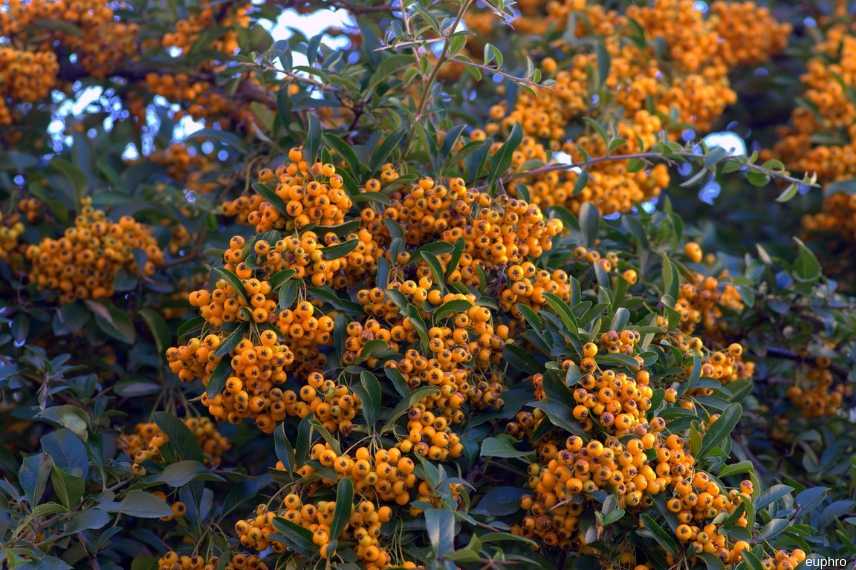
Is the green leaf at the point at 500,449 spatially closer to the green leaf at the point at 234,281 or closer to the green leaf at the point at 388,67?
the green leaf at the point at 234,281

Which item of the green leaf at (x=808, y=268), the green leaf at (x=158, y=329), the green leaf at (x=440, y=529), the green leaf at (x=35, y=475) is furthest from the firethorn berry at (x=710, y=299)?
the green leaf at (x=35, y=475)

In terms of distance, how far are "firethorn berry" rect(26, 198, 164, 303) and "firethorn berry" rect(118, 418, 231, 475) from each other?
0.63 m

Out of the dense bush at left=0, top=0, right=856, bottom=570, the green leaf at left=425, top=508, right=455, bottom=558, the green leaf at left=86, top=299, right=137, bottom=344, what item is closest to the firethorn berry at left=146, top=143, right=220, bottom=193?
the dense bush at left=0, top=0, right=856, bottom=570

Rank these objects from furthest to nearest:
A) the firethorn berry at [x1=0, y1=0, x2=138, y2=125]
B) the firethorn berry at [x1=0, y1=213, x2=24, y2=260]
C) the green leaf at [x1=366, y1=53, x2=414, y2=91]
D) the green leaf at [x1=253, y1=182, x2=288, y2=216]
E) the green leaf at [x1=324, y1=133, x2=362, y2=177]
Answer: the firethorn berry at [x1=0, y1=0, x2=138, y2=125]
the firethorn berry at [x1=0, y1=213, x2=24, y2=260]
the green leaf at [x1=366, y1=53, x2=414, y2=91]
the green leaf at [x1=324, y1=133, x2=362, y2=177]
the green leaf at [x1=253, y1=182, x2=288, y2=216]

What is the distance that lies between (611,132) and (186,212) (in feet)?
A: 5.83

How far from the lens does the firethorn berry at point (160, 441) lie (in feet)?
10.6

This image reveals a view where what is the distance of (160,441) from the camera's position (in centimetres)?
321

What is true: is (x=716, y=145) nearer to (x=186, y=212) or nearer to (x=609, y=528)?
(x=609, y=528)

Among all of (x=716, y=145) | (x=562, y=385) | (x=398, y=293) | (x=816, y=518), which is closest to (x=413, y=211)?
(x=398, y=293)

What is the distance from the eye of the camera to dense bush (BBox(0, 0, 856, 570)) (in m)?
2.83

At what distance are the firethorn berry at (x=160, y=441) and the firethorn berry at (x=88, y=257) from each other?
2.07ft

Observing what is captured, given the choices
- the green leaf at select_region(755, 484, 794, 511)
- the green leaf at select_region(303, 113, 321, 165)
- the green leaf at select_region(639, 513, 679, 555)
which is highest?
the green leaf at select_region(303, 113, 321, 165)

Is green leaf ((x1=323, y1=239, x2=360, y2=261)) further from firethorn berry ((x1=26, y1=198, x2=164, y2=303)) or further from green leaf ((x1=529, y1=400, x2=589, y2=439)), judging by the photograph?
firethorn berry ((x1=26, y1=198, x2=164, y2=303))

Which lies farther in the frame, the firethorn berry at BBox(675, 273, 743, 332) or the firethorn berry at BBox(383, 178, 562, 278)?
the firethorn berry at BBox(675, 273, 743, 332)
